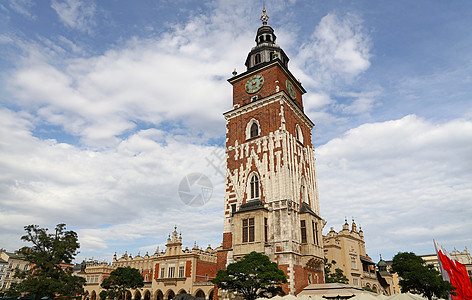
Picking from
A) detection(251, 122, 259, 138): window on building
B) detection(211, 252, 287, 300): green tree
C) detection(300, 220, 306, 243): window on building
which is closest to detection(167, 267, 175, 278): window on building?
detection(211, 252, 287, 300): green tree

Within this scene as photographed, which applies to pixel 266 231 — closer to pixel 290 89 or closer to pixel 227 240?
pixel 227 240

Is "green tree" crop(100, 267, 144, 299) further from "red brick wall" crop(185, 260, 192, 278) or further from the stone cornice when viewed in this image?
the stone cornice

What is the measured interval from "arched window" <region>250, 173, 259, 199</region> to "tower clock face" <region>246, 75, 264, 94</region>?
11.3m

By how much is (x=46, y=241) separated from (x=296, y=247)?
976 inches

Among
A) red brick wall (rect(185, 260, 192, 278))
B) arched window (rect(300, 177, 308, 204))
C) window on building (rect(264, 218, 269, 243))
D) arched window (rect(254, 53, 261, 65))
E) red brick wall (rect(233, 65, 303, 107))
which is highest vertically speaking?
arched window (rect(254, 53, 261, 65))

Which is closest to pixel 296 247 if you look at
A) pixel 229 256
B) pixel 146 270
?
pixel 229 256

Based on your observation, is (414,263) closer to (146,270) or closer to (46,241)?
(46,241)

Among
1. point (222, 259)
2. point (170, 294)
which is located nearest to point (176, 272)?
point (170, 294)

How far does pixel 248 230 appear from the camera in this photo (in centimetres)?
3284

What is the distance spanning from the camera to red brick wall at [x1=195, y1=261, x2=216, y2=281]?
4778 cm

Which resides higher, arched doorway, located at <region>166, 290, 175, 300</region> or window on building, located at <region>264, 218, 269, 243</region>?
window on building, located at <region>264, 218, 269, 243</region>

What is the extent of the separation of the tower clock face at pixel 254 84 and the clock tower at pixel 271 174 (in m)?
0.14

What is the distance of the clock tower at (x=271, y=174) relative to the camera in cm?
3188

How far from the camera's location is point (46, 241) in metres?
31.6
